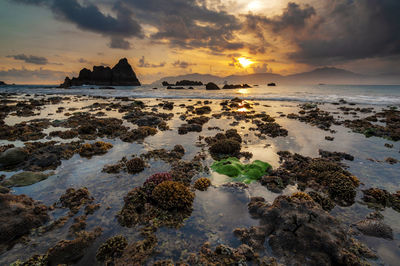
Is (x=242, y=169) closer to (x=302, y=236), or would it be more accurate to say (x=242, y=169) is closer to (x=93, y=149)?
(x=302, y=236)

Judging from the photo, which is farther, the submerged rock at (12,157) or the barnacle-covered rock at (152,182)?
the submerged rock at (12,157)

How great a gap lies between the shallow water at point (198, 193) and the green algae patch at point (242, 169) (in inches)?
17.4

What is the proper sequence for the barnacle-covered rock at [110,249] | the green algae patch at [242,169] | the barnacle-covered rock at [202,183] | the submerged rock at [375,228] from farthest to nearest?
the green algae patch at [242,169] < the barnacle-covered rock at [202,183] < the submerged rock at [375,228] < the barnacle-covered rock at [110,249]

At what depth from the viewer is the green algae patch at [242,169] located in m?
7.96

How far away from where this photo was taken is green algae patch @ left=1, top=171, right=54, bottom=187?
6.94 m

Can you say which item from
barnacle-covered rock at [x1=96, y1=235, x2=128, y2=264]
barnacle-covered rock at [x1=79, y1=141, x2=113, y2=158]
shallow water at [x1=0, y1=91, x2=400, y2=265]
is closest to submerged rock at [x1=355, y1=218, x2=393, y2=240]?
shallow water at [x1=0, y1=91, x2=400, y2=265]

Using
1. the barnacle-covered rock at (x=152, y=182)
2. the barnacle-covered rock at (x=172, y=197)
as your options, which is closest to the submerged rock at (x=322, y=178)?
the barnacle-covered rock at (x=172, y=197)

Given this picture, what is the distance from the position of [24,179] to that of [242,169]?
32.8ft

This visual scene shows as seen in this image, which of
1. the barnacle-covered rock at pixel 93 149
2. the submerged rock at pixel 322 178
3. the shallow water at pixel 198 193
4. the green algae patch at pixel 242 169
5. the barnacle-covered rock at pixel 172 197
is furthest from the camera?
the barnacle-covered rock at pixel 93 149

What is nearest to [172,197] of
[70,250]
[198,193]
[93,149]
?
[198,193]

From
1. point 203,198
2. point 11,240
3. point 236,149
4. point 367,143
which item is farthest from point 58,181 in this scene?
point 367,143

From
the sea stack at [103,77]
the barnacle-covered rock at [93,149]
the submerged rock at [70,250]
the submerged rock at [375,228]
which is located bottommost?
the submerged rock at [70,250]

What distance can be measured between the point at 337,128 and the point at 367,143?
14.8ft

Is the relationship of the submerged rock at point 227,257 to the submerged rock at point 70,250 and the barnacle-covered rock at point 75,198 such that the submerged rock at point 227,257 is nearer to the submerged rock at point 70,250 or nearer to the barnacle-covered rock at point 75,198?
the submerged rock at point 70,250
